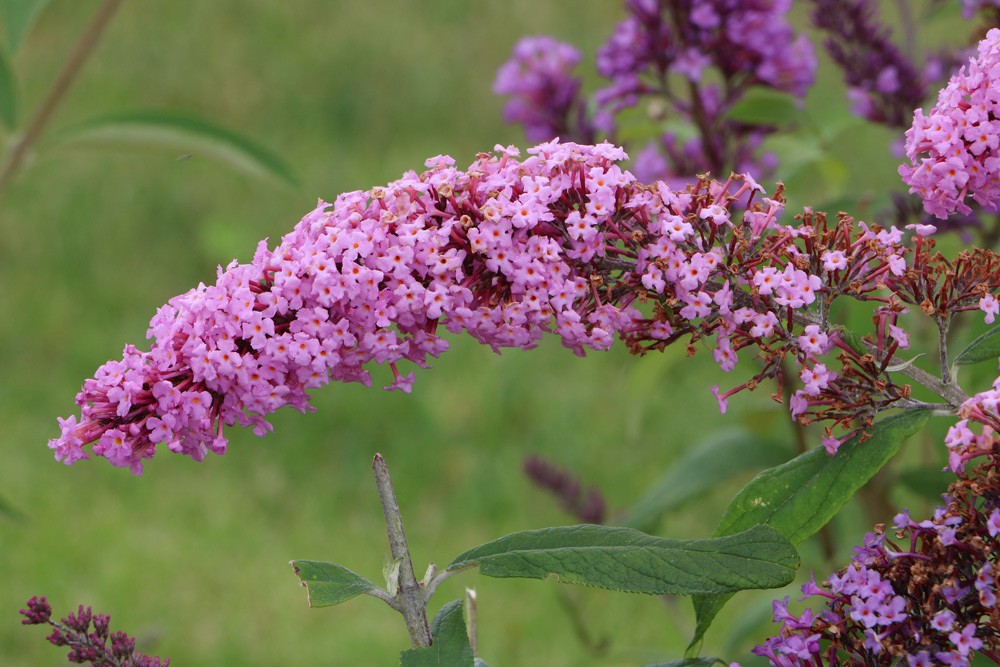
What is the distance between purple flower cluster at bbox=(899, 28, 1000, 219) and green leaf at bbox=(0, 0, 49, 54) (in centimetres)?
94

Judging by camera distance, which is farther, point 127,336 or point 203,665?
point 127,336

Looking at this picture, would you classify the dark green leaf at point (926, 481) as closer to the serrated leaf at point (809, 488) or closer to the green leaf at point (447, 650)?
the serrated leaf at point (809, 488)

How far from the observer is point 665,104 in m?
1.68

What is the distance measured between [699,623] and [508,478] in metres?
1.86

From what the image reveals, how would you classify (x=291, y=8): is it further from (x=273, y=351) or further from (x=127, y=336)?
(x=273, y=351)

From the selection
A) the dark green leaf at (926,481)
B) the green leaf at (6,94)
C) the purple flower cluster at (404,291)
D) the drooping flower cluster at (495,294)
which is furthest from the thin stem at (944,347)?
the green leaf at (6,94)

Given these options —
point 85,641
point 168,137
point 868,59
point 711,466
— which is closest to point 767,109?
point 868,59

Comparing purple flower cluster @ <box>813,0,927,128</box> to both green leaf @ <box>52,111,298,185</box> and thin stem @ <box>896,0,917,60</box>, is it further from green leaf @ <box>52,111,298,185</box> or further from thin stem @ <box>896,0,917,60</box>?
green leaf @ <box>52,111,298,185</box>

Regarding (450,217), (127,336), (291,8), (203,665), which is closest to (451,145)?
(291,8)

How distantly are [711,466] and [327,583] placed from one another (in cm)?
98

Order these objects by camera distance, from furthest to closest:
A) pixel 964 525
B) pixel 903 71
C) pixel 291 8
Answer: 1. pixel 291 8
2. pixel 903 71
3. pixel 964 525

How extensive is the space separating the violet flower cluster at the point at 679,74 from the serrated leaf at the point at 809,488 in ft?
2.62

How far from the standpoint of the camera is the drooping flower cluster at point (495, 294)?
2.50 ft

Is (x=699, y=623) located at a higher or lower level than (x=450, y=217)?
lower
